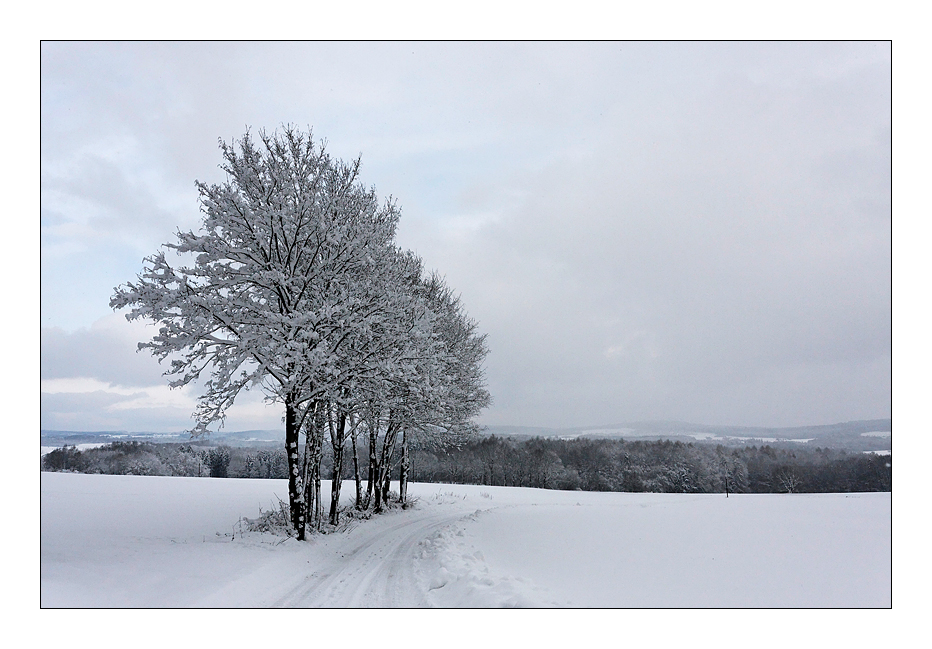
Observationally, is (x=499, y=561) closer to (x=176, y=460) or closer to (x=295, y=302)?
(x=295, y=302)

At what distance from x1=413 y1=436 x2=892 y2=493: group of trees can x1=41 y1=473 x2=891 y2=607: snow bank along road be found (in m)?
36.3

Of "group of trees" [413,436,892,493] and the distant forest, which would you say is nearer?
the distant forest

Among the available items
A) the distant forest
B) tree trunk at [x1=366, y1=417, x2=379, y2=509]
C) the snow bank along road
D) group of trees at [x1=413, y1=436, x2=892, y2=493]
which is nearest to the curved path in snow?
the snow bank along road

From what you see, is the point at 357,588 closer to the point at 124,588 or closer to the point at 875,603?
the point at 124,588

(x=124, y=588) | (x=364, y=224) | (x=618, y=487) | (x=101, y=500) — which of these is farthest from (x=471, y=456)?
(x=124, y=588)

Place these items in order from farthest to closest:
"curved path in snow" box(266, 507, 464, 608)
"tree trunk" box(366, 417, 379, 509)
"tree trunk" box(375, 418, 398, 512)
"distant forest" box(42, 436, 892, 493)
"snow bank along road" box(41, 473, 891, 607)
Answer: "distant forest" box(42, 436, 892, 493) < "tree trunk" box(375, 418, 398, 512) < "tree trunk" box(366, 417, 379, 509) < "curved path in snow" box(266, 507, 464, 608) < "snow bank along road" box(41, 473, 891, 607)

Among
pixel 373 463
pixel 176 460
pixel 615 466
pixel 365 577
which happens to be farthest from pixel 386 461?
pixel 615 466

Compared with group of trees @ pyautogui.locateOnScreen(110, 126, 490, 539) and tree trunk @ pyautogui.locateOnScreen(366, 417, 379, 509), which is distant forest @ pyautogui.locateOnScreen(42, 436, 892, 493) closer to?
tree trunk @ pyautogui.locateOnScreen(366, 417, 379, 509)

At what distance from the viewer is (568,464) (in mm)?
78250

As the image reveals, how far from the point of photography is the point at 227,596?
8250 millimetres

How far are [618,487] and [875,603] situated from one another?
224 feet

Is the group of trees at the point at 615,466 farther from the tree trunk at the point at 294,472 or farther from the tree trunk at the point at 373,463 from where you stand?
the tree trunk at the point at 294,472

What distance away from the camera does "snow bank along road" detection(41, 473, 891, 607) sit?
7.62 m

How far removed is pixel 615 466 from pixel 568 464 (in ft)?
27.3
